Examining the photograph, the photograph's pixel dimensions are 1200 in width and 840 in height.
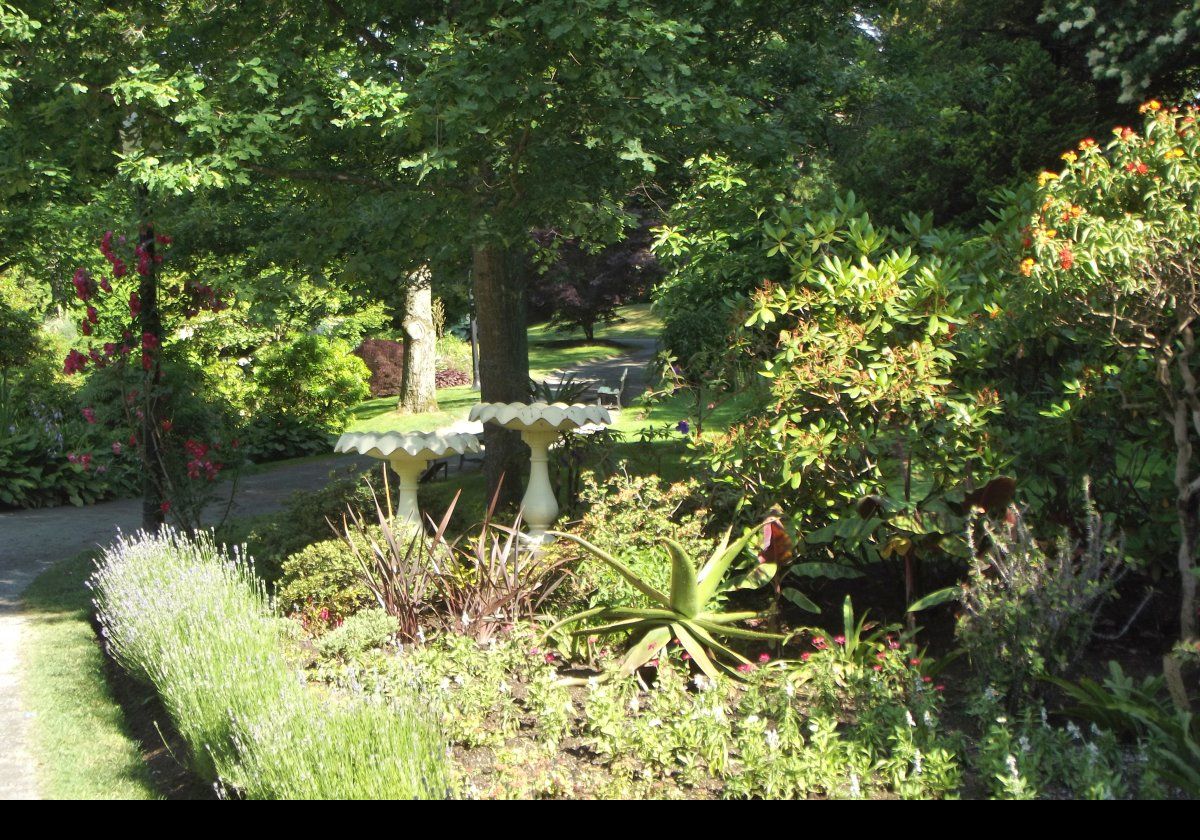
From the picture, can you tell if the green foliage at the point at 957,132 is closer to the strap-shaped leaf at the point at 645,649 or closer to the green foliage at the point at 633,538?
the green foliage at the point at 633,538

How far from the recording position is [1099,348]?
17.8 feet

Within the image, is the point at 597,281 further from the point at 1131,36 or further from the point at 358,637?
the point at 358,637

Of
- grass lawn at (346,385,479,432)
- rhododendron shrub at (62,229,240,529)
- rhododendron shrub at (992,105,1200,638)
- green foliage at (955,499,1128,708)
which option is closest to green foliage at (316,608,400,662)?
green foliage at (955,499,1128,708)

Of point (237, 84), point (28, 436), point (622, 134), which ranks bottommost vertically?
point (28, 436)

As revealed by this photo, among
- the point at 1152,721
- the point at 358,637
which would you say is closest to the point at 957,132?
the point at 358,637

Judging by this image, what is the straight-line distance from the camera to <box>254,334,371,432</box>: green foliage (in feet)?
60.6

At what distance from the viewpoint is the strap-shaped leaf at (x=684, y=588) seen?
17.3 feet

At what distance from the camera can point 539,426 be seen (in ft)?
24.9

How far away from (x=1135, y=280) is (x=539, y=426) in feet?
13.7

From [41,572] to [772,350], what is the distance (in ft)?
22.8

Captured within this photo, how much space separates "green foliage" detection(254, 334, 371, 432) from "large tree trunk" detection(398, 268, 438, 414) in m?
1.25
